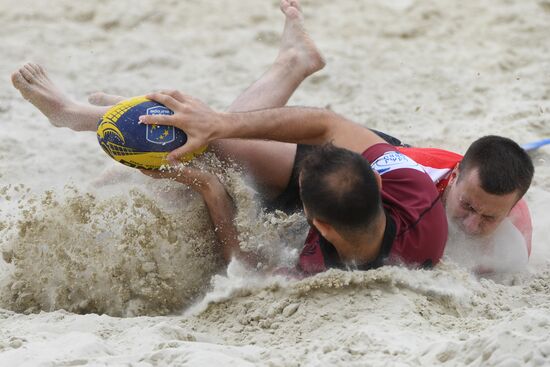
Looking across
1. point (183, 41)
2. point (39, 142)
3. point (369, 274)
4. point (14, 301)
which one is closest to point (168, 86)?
point (183, 41)

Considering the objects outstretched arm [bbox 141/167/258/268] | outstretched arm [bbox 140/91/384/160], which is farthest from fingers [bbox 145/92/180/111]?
outstretched arm [bbox 141/167/258/268]

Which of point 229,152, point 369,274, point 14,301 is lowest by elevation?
point 14,301

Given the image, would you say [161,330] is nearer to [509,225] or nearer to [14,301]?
[14,301]

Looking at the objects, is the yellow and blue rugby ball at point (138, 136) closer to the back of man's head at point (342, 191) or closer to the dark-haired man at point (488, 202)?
the back of man's head at point (342, 191)

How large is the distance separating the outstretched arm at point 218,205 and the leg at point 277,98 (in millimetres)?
162

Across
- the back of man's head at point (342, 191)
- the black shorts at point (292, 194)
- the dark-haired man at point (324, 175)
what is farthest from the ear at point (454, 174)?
the back of man's head at point (342, 191)

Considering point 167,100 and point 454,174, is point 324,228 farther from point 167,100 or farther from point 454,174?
point 454,174

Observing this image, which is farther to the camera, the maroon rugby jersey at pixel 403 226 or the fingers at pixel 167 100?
the fingers at pixel 167 100

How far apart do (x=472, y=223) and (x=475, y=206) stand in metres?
0.07

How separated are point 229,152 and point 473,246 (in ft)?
3.38

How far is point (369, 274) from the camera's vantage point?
2984 millimetres

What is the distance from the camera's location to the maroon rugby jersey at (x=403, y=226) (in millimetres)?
3090

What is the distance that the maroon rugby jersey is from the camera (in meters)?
3.09

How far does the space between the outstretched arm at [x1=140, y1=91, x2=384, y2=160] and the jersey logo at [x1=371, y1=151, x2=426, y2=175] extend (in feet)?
0.32
